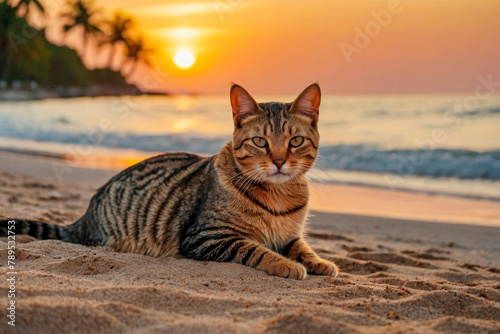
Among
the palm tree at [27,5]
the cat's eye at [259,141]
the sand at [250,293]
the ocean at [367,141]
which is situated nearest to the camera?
the sand at [250,293]

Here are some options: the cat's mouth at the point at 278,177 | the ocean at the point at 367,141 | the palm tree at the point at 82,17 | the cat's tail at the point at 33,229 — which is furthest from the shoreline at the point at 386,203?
the palm tree at the point at 82,17

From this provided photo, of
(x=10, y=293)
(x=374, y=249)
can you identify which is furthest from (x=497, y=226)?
(x=10, y=293)

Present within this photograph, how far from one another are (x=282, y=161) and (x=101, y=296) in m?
1.66

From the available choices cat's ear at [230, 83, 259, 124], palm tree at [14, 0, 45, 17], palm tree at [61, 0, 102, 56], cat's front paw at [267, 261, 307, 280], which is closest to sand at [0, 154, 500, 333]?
cat's front paw at [267, 261, 307, 280]

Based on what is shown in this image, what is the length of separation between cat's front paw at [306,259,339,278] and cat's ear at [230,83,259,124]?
1.24 m

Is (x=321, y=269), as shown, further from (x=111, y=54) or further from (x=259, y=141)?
(x=111, y=54)

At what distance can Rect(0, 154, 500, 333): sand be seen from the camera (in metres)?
2.46

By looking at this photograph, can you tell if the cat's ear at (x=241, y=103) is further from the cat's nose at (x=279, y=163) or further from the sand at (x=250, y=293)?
the sand at (x=250, y=293)

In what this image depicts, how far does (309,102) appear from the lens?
13.6 ft

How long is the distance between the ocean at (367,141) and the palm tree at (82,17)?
3283 cm

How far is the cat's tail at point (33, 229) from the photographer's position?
4586 mm

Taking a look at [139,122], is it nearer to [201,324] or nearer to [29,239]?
[29,239]

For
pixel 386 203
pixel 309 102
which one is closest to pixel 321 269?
pixel 309 102

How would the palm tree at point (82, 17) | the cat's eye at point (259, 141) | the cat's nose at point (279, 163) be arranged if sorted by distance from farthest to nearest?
the palm tree at point (82, 17) → the cat's eye at point (259, 141) → the cat's nose at point (279, 163)
